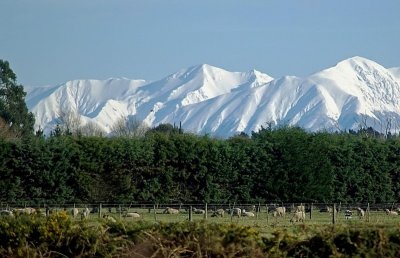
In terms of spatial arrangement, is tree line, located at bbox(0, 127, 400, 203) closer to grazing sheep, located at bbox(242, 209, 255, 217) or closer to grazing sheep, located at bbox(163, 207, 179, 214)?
grazing sheep, located at bbox(163, 207, 179, 214)

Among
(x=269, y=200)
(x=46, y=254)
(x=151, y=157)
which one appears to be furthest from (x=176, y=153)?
A: (x=46, y=254)

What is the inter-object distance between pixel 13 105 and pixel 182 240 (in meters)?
83.7

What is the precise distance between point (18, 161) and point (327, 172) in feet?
61.1

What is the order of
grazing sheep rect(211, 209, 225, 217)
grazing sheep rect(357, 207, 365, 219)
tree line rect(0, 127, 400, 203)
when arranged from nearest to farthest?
grazing sheep rect(357, 207, 365, 219) → grazing sheep rect(211, 209, 225, 217) → tree line rect(0, 127, 400, 203)

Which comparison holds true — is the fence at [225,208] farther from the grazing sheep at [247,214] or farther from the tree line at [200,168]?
the tree line at [200,168]

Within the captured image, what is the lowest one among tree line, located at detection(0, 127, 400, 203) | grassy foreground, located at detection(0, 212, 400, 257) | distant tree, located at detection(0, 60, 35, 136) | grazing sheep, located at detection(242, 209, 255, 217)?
grassy foreground, located at detection(0, 212, 400, 257)

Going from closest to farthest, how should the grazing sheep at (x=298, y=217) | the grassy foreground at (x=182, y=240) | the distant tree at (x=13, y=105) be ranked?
the grassy foreground at (x=182, y=240) → the grazing sheep at (x=298, y=217) → the distant tree at (x=13, y=105)

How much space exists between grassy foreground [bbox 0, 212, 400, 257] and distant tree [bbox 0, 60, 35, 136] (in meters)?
76.7

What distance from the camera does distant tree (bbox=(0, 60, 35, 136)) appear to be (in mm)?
98125

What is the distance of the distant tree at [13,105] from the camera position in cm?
9812

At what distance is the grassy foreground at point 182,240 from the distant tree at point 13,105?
76.7 metres

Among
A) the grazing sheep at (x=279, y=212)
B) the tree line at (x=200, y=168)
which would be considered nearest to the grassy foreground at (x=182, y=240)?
the grazing sheep at (x=279, y=212)

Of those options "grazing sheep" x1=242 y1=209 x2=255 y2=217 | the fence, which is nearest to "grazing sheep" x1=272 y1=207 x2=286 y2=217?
the fence

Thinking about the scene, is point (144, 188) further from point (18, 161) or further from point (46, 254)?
point (46, 254)
